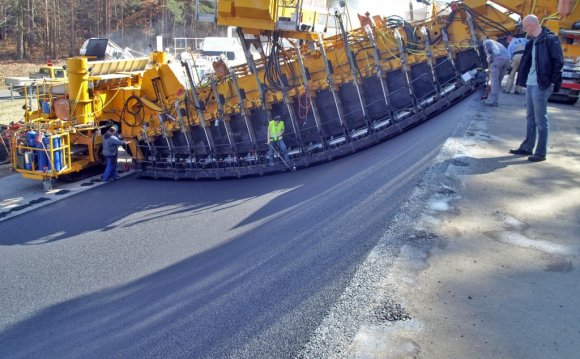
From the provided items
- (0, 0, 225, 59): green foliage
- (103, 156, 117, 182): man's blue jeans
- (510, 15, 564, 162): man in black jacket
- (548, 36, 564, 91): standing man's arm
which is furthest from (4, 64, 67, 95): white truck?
(0, 0, 225, 59): green foliage

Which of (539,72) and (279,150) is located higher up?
(539,72)

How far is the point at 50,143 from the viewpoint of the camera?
10180 mm

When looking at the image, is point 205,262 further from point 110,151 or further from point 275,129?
point 110,151

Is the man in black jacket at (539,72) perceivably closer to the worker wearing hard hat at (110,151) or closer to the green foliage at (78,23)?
the worker wearing hard hat at (110,151)

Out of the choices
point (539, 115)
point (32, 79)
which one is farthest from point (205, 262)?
point (32, 79)

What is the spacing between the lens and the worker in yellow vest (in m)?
9.44

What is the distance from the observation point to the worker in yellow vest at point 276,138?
944 centimetres

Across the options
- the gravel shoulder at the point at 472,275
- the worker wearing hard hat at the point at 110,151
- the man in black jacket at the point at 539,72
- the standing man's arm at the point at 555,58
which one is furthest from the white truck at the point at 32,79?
the standing man's arm at the point at 555,58

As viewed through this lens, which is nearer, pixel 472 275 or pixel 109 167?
pixel 472 275

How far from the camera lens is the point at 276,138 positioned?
373 inches

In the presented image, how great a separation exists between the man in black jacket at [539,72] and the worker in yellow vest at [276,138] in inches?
194

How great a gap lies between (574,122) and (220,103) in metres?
6.98

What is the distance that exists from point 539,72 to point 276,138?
17.4ft

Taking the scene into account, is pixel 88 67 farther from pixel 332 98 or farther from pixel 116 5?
pixel 116 5
